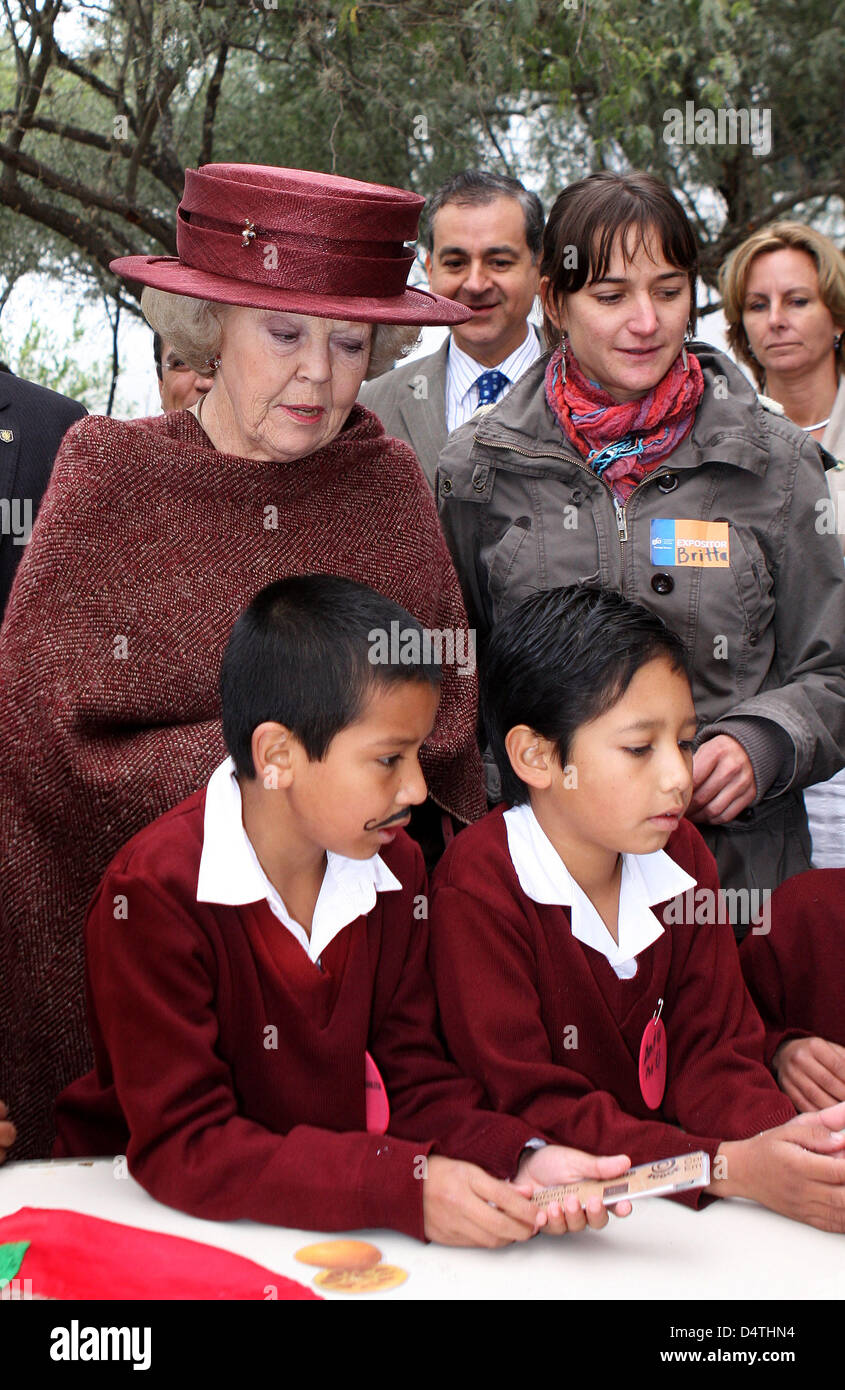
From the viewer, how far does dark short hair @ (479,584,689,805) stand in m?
2.23

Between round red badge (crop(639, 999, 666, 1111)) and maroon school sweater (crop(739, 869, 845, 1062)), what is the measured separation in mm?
328

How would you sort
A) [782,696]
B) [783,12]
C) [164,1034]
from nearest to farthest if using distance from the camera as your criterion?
[164,1034], [782,696], [783,12]

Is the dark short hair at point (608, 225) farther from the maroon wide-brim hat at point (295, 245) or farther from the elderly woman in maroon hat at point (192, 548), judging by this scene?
the maroon wide-brim hat at point (295, 245)

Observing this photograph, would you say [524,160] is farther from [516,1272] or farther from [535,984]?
[516,1272]

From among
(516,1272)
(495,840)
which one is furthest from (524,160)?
(516,1272)

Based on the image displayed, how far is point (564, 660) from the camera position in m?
2.26

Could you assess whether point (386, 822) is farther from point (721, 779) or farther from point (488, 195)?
point (488, 195)

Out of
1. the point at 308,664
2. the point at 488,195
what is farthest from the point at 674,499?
the point at 488,195

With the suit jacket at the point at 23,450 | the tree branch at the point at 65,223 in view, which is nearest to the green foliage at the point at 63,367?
the tree branch at the point at 65,223

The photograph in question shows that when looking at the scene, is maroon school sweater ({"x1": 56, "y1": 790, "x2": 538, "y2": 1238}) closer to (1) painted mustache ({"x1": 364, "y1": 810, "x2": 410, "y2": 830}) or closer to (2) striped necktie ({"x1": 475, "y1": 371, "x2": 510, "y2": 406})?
(1) painted mustache ({"x1": 364, "y1": 810, "x2": 410, "y2": 830})

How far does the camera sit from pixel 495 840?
2244mm

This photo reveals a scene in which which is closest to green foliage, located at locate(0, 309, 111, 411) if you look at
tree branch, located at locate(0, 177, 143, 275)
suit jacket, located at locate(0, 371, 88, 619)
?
tree branch, located at locate(0, 177, 143, 275)
